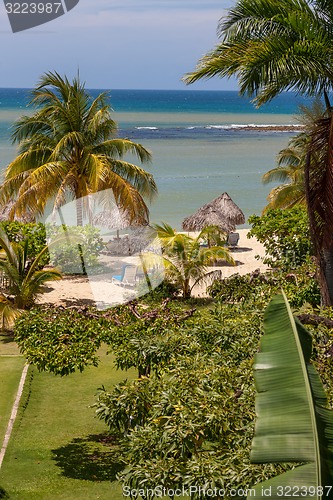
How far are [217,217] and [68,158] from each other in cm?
670

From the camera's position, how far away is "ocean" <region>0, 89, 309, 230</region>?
46.5 metres

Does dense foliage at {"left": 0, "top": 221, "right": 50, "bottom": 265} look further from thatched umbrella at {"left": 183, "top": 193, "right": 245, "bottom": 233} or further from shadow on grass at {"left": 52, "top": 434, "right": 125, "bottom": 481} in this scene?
thatched umbrella at {"left": 183, "top": 193, "right": 245, "bottom": 233}

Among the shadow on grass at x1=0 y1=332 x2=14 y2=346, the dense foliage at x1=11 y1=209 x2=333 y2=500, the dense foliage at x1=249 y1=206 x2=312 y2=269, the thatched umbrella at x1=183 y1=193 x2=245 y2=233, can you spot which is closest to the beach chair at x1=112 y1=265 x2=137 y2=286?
the shadow on grass at x1=0 y1=332 x2=14 y2=346

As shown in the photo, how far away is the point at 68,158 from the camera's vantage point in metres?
21.7

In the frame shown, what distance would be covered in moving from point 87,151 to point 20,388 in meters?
10.00

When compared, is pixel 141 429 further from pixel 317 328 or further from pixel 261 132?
pixel 261 132

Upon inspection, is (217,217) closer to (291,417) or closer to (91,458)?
(91,458)

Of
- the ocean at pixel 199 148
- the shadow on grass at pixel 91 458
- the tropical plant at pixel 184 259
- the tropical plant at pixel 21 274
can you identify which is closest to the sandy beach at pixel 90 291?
the tropical plant at pixel 184 259

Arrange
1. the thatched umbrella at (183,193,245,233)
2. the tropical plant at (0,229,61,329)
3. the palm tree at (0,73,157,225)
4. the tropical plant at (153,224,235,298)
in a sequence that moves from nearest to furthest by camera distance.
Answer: the tropical plant at (0,229,61,329) < the tropical plant at (153,224,235,298) < the palm tree at (0,73,157,225) < the thatched umbrella at (183,193,245,233)

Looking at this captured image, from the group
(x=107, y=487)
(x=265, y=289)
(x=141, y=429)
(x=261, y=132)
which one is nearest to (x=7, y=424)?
(x=107, y=487)

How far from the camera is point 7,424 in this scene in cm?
1131

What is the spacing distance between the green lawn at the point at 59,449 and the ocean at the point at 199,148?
10304 mm

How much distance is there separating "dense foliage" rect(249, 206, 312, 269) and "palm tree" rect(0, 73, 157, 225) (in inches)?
202

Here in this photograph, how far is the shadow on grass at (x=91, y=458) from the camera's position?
9.97 meters
